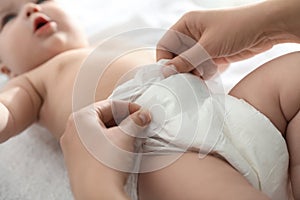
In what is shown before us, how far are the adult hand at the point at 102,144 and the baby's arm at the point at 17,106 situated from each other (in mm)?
258

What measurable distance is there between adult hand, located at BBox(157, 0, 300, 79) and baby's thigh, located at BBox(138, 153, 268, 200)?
0.19 m

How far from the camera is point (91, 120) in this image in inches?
28.9

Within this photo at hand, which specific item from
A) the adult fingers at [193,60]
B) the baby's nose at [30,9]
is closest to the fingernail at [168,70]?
the adult fingers at [193,60]

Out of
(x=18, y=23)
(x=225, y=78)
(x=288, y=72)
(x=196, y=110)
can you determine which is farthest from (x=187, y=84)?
(x=18, y=23)

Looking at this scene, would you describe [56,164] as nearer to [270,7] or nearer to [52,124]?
[52,124]

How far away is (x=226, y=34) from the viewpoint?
0.83 m

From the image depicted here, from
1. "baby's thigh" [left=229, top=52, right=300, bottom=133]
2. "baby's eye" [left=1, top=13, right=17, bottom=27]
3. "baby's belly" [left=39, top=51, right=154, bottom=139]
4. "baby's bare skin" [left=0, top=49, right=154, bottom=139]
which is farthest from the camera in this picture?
"baby's eye" [left=1, top=13, right=17, bottom=27]

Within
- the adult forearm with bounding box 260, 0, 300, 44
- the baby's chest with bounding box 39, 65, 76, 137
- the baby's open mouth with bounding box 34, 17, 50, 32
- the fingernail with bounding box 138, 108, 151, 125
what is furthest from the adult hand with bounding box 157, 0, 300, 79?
the baby's open mouth with bounding box 34, 17, 50, 32

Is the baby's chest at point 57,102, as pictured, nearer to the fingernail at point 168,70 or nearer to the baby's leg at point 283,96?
the fingernail at point 168,70

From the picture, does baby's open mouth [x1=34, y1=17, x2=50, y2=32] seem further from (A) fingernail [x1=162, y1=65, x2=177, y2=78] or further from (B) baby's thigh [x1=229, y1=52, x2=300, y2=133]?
(B) baby's thigh [x1=229, y1=52, x2=300, y2=133]

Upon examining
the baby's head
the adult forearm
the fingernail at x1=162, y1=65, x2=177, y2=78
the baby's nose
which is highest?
the adult forearm

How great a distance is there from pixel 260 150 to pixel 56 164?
0.48 m

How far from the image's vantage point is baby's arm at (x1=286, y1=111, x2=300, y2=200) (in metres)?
0.76

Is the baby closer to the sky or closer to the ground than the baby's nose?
closer to the ground
